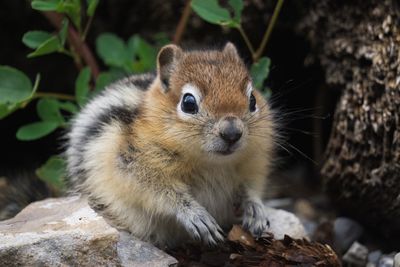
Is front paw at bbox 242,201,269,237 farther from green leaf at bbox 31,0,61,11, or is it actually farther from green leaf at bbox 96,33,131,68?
green leaf at bbox 96,33,131,68

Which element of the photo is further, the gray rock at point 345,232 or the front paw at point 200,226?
the gray rock at point 345,232

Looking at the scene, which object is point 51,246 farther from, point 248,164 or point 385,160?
point 385,160

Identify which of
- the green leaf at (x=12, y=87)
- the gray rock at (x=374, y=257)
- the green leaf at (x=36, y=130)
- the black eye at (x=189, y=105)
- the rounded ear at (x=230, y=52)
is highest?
the rounded ear at (x=230, y=52)

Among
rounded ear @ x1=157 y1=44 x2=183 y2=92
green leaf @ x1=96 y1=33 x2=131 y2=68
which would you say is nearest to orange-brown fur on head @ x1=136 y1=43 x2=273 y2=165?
rounded ear @ x1=157 y1=44 x2=183 y2=92

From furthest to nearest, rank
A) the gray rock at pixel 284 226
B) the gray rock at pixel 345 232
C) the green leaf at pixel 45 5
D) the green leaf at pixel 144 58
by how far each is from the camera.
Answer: the green leaf at pixel 144 58 < the gray rock at pixel 345 232 < the green leaf at pixel 45 5 < the gray rock at pixel 284 226

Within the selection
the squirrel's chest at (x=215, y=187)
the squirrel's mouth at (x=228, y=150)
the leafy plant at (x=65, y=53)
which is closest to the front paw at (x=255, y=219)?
the squirrel's chest at (x=215, y=187)

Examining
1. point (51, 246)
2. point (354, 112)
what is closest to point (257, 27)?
point (354, 112)

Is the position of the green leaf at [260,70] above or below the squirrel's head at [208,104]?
above

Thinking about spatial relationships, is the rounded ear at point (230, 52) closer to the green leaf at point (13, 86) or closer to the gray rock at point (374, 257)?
the green leaf at point (13, 86)
